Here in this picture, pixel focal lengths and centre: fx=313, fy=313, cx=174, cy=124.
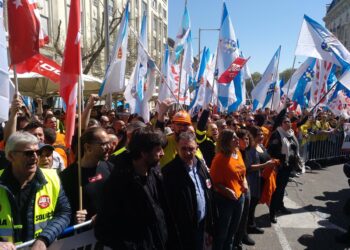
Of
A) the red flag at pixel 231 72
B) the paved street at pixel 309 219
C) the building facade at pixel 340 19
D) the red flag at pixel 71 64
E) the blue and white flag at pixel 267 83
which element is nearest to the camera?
the red flag at pixel 71 64

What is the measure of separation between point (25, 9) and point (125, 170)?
82.9 inches

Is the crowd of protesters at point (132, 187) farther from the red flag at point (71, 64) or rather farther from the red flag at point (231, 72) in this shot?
the red flag at point (231, 72)

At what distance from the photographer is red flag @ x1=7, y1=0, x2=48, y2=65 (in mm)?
3109

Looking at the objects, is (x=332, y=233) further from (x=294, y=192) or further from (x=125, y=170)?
(x=125, y=170)

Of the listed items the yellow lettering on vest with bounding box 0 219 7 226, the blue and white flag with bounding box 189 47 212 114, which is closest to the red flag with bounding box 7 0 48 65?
the yellow lettering on vest with bounding box 0 219 7 226

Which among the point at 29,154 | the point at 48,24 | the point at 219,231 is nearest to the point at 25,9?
the point at 29,154

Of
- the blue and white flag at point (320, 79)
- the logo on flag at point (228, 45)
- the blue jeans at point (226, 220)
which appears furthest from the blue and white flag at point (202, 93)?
the blue jeans at point (226, 220)

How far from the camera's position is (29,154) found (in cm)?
219

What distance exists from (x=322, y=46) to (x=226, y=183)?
457cm

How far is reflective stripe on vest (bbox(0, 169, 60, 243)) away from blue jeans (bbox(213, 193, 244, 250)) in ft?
6.34

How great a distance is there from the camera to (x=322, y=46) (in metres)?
6.61

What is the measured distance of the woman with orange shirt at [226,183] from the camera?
11.7 ft

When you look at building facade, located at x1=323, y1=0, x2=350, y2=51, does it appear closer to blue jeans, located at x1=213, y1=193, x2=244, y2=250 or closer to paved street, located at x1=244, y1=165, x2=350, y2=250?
paved street, located at x1=244, y1=165, x2=350, y2=250

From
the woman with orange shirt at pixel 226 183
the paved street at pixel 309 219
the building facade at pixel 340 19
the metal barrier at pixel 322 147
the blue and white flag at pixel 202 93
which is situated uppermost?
the building facade at pixel 340 19
